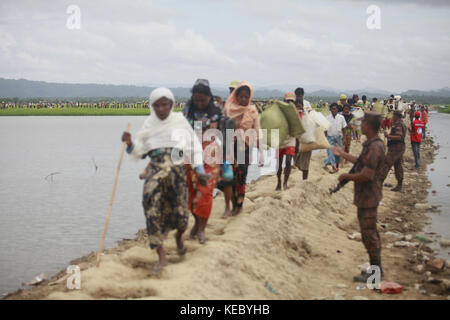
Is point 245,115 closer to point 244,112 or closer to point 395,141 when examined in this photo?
point 244,112

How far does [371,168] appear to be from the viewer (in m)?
5.35

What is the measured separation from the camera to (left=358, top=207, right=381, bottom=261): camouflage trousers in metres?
5.53

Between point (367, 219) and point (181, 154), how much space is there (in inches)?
87.8

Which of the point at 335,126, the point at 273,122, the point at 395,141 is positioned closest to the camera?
the point at 273,122

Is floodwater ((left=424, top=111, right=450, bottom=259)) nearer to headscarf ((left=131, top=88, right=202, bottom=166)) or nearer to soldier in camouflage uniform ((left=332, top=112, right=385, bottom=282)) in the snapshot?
soldier in camouflage uniform ((left=332, top=112, right=385, bottom=282))

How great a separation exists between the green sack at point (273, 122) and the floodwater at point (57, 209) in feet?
10.4

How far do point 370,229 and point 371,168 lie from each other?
0.74 metres

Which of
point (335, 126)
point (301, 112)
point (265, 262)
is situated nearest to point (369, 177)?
point (265, 262)

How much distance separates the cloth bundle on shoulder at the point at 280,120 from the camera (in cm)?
855

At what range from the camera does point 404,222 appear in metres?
9.45

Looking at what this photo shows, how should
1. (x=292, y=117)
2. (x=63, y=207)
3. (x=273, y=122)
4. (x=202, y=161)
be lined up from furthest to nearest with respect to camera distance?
(x=63, y=207), (x=292, y=117), (x=273, y=122), (x=202, y=161)

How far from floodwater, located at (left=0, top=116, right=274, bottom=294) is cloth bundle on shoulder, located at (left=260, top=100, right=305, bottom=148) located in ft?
10.6
